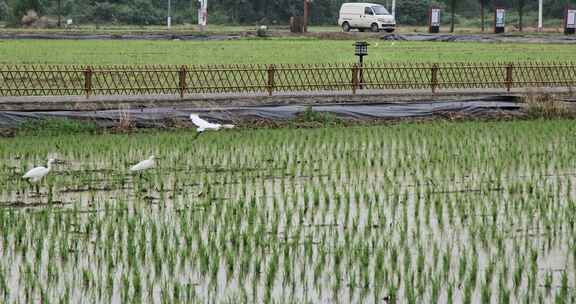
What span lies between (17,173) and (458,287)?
243 inches

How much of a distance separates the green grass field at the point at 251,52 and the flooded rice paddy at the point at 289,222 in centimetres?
1436

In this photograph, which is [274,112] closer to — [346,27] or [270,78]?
[270,78]

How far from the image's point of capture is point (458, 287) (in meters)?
7.41

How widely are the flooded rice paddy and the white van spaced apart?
37.7m

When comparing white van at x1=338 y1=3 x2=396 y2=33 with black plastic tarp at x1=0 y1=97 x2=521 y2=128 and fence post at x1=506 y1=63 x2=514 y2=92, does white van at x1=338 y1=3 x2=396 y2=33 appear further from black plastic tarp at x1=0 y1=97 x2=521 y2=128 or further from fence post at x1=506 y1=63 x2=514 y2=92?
black plastic tarp at x1=0 y1=97 x2=521 y2=128

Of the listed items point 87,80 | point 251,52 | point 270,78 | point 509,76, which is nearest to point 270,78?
point 270,78

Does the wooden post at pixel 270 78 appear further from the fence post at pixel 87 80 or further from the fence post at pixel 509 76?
the fence post at pixel 509 76

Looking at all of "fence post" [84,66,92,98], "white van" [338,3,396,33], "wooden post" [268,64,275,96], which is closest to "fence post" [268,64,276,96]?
"wooden post" [268,64,275,96]

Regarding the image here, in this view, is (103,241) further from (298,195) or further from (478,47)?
(478,47)

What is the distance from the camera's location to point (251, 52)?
3409 cm

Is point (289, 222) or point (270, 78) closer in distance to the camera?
point (289, 222)

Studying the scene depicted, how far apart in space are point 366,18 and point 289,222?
44.5 m

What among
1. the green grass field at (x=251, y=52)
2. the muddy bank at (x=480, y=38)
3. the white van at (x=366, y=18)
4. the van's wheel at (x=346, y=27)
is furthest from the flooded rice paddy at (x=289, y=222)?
the van's wheel at (x=346, y=27)

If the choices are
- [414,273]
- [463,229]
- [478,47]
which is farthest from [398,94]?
[478,47]
